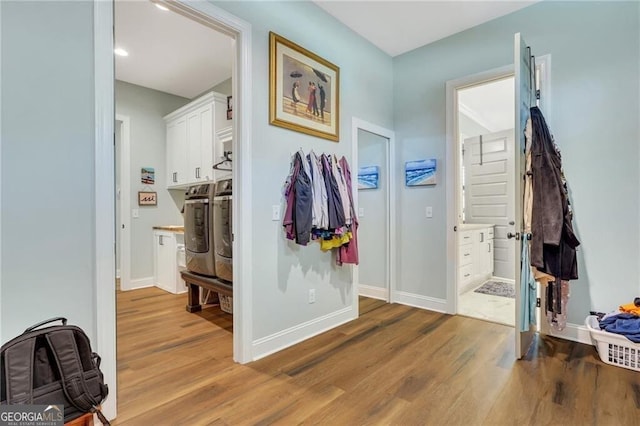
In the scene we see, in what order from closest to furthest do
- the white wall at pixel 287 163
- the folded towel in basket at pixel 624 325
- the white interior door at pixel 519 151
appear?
the folded towel in basket at pixel 624 325 → the white interior door at pixel 519 151 → the white wall at pixel 287 163

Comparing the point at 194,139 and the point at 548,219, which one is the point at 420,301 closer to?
the point at 548,219

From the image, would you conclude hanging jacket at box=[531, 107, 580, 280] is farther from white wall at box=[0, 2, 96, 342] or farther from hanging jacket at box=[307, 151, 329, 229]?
white wall at box=[0, 2, 96, 342]

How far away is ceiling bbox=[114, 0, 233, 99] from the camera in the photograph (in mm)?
2926

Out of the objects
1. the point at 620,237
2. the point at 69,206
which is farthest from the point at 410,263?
the point at 69,206

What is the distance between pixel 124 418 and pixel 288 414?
2.89 feet

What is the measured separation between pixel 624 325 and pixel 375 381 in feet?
5.93

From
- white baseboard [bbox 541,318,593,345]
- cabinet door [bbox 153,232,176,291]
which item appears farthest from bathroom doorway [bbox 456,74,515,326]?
cabinet door [bbox 153,232,176,291]

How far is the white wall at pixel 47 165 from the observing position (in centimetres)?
140

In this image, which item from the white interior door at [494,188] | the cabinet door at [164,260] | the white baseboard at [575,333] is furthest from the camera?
the white interior door at [494,188]

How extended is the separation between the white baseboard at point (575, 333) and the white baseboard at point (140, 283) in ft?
16.2

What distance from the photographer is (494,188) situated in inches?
201

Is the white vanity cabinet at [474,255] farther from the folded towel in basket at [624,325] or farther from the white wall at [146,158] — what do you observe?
the white wall at [146,158]

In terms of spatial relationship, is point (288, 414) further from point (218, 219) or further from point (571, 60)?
point (571, 60)

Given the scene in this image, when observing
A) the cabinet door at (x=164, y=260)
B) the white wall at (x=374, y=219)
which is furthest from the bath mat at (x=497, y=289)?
the cabinet door at (x=164, y=260)
